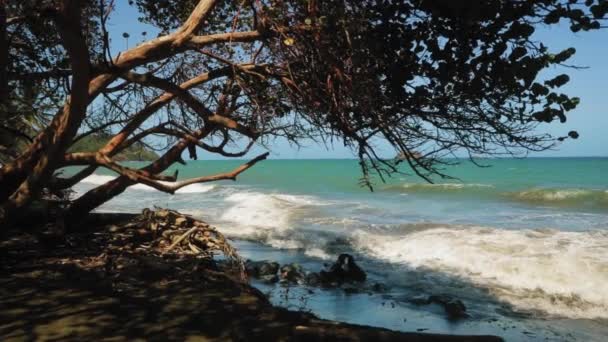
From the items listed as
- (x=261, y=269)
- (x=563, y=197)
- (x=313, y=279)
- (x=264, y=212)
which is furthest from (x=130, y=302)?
(x=563, y=197)

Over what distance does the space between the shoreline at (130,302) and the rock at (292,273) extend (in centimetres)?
264

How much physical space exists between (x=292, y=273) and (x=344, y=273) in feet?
3.31

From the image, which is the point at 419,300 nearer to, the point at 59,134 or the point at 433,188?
the point at 59,134

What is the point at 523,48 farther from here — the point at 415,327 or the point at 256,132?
the point at 415,327

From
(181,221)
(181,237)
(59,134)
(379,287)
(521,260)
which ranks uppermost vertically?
(59,134)

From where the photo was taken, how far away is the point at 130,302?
17.8 feet

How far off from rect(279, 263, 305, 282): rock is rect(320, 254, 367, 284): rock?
1.38ft

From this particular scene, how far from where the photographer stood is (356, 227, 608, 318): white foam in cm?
948

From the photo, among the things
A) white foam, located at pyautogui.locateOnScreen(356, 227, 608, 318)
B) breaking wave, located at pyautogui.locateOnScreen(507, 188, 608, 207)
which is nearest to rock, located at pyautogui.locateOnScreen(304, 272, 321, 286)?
white foam, located at pyautogui.locateOnScreen(356, 227, 608, 318)

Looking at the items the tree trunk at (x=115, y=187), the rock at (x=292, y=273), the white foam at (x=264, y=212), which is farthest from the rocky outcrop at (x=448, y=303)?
the white foam at (x=264, y=212)

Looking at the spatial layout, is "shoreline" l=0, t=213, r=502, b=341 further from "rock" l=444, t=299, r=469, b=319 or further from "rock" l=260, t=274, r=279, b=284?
"rock" l=444, t=299, r=469, b=319

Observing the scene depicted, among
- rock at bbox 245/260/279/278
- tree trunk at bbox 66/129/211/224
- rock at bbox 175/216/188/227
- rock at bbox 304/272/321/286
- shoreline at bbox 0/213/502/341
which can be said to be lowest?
rock at bbox 304/272/321/286

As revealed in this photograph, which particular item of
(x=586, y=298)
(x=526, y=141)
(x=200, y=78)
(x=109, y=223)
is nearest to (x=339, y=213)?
(x=586, y=298)

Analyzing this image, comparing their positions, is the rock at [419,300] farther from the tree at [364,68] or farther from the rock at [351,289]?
the tree at [364,68]
